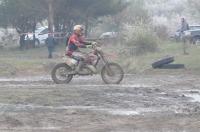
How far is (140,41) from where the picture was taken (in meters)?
31.7

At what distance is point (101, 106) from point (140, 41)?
18119mm

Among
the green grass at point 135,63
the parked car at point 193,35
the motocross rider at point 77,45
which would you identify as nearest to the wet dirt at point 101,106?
the motocross rider at point 77,45

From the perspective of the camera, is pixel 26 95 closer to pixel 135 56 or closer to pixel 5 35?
pixel 135 56

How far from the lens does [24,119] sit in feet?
37.7

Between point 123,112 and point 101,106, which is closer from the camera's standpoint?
point 123,112

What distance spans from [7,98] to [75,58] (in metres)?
4.99

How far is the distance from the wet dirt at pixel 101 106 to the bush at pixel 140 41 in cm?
1047

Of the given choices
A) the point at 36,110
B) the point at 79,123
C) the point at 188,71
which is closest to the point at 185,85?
the point at 188,71

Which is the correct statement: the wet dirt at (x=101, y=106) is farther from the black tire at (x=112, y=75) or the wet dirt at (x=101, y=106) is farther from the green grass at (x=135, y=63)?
the green grass at (x=135, y=63)

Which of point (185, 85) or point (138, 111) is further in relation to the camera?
point (185, 85)

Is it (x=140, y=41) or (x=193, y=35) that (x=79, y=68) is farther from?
(x=193, y=35)

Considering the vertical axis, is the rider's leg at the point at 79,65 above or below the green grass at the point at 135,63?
above

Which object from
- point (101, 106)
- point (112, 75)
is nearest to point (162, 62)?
point (112, 75)

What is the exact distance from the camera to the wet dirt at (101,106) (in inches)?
426
